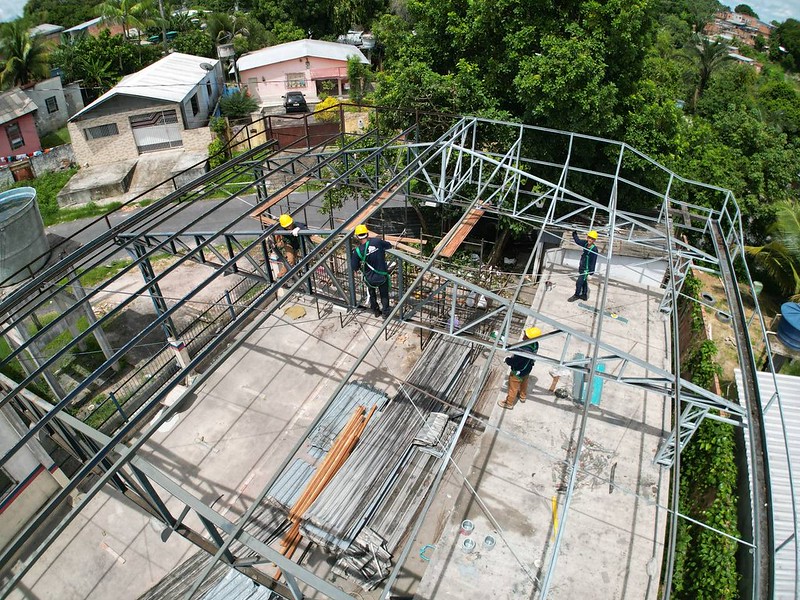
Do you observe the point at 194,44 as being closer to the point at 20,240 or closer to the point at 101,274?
the point at 101,274

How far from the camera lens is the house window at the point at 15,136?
29.6 metres

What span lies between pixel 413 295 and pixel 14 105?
→ 3035 cm

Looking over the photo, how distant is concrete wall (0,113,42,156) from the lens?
2933cm

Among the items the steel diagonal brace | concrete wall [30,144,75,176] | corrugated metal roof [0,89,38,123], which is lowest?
concrete wall [30,144,75,176]

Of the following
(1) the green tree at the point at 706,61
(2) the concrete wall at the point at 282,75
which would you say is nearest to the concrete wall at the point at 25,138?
(2) the concrete wall at the point at 282,75

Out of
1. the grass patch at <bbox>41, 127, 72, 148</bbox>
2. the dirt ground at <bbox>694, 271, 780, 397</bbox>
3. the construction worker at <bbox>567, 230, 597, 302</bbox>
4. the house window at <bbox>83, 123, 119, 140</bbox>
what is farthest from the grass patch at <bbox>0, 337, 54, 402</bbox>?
the grass patch at <bbox>41, 127, 72, 148</bbox>

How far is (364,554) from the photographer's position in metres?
10.1

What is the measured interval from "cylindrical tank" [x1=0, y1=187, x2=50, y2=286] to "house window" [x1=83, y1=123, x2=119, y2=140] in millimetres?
16277

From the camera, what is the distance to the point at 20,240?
1452 cm

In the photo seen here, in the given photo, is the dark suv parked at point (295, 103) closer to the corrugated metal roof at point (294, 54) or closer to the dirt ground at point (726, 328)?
the corrugated metal roof at point (294, 54)

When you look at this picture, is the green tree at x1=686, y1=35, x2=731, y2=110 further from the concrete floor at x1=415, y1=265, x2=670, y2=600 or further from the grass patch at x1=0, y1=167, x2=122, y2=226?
the grass patch at x1=0, y1=167, x2=122, y2=226

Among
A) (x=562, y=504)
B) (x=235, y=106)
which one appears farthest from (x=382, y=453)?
(x=235, y=106)

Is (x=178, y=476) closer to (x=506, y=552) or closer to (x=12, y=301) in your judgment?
(x=12, y=301)

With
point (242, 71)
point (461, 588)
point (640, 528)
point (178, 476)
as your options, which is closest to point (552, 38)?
point (640, 528)
